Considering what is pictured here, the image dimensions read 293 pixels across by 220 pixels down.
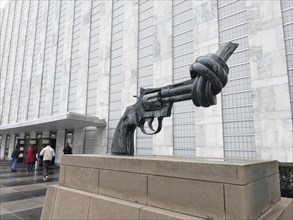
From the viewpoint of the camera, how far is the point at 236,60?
11891 mm

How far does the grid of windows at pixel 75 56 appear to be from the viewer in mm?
21420

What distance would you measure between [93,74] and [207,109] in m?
11.5

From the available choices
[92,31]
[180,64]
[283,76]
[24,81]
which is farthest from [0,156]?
[283,76]

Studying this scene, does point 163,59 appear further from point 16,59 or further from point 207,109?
point 16,59

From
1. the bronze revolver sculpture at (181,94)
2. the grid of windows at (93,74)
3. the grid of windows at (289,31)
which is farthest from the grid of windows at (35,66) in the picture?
the grid of windows at (289,31)

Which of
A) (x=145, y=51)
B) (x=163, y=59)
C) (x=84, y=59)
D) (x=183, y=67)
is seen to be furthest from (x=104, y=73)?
(x=183, y=67)

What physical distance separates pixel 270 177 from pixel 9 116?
3358 centimetres

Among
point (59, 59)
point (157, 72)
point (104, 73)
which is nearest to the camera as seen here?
point (157, 72)

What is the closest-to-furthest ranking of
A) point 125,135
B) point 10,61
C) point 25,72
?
point 125,135 < point 25,72 < point 10,61

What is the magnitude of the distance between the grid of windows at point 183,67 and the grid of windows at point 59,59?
13.9 m

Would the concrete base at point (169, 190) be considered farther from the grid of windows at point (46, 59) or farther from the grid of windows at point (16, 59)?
the grid of windows at point (16, 59)

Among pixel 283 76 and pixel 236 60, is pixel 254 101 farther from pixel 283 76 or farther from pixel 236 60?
pixel 236 60

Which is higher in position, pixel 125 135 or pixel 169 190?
pixel 125 135

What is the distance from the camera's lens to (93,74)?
65.3ft
